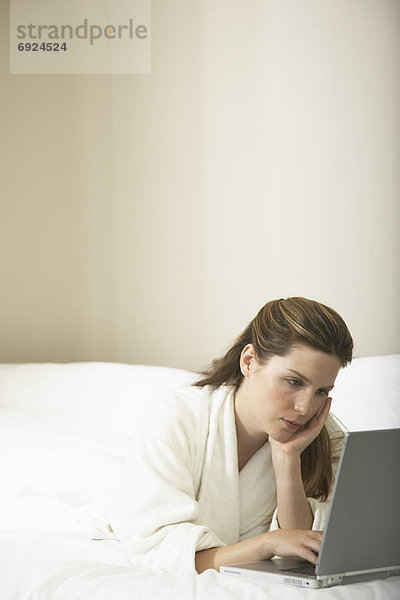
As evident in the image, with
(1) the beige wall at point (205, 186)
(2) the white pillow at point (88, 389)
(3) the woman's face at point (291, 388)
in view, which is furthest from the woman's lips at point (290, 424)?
(1) the beige wall at point (205, 186)

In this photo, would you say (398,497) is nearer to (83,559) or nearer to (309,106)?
(83,559)

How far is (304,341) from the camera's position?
1.08 meters

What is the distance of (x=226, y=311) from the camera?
2.00 meters

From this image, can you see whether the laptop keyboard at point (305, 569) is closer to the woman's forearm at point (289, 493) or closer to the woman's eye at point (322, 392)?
the woman's forearm at point (289, 493)

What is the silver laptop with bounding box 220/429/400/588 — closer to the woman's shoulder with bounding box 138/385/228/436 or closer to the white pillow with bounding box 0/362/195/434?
the woman's shoulder with bounding box 138/385/228/436

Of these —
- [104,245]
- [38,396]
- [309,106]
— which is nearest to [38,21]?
[104,245]

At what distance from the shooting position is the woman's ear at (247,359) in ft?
3.81

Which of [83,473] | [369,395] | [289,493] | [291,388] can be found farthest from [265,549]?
[369,395]

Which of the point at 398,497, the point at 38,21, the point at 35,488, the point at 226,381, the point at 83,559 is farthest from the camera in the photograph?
the point at 38,21

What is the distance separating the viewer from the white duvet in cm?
87

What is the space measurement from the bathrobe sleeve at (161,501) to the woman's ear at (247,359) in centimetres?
14

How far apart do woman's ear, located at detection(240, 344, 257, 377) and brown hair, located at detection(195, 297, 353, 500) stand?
1cm

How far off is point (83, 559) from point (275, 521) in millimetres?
328

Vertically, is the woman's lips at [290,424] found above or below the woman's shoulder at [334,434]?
above
